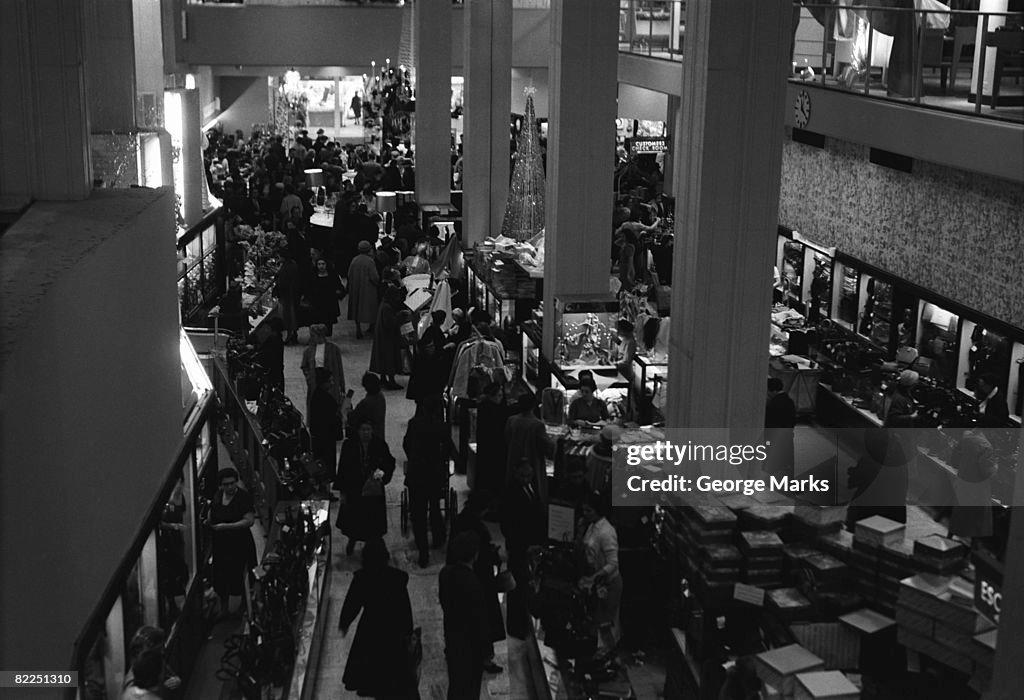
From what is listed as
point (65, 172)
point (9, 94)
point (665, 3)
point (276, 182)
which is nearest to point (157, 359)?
point (65, 172)

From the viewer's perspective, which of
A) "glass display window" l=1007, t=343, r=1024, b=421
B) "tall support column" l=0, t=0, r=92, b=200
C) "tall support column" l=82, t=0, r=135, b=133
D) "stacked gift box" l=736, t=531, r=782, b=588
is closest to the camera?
"stacked gift box" l=736, t=531, r=782, b=588

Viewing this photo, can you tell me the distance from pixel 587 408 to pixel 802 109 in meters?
5.86

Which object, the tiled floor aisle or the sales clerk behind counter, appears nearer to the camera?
the tiled floor aisle

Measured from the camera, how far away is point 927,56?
11930mm

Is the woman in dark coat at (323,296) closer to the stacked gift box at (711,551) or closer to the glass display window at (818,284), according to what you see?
the glass display window at (818,284)

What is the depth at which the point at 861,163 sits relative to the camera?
1540 centimetres

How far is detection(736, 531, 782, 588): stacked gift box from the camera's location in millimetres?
6758

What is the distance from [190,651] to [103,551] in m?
2.12

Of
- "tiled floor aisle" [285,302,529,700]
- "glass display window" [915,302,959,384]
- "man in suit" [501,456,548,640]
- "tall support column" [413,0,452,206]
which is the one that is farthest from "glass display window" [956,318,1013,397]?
"tall support column" [413,0,452,206]

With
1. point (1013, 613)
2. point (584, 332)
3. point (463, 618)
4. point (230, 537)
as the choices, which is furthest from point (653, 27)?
point (1013, 613)

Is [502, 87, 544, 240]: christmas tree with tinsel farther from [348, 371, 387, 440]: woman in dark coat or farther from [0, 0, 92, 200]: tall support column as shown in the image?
[0, 0, 92, 200]: tall support column

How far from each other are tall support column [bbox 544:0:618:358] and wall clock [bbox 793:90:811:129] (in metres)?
2.65

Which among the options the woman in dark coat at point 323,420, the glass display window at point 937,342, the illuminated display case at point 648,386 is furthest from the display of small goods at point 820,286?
the woman in dark coat at point 323,420

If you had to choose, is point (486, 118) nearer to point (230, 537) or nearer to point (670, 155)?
point (670, 155)
